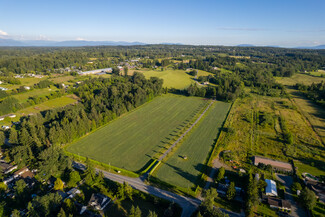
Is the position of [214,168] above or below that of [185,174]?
above

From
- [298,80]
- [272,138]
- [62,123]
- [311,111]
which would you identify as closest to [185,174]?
[272,138]

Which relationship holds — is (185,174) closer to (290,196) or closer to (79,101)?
(290,196)

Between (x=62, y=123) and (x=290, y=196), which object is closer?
(x=290, y=196)

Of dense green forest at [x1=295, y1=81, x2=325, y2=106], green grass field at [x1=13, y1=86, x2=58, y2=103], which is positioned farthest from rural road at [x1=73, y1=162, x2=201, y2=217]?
dense green forest at [x1=295, y1=81, x2=325, y2=106]

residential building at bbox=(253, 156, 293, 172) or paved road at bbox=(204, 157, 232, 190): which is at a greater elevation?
residential building at bbox=(253, 156, 293, 172)

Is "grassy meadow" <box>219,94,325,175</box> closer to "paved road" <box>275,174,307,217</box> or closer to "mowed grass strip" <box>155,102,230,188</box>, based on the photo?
"mowed grass strip" <box>155,102,230,188</box>

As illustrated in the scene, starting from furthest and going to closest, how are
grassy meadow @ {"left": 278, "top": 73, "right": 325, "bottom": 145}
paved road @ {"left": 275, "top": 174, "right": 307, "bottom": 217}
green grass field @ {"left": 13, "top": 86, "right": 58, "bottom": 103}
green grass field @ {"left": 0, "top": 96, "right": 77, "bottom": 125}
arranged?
green grass field @ {"left": 13, "top": 86, "right": 58, "bottom": 103} → green grass field @ {"left": 0, "top": 96, "right": 77, "bottom": 125} → grassy meadow @ {"left": 278, "top": 73, "right": 325, "bottom": 145} → paved road @ {"left": 275, "top": 174, "right": 307, "bottom": 217}

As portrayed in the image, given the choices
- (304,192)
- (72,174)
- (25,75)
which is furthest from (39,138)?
(25,75)
